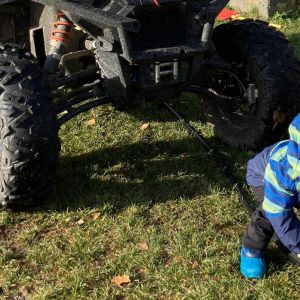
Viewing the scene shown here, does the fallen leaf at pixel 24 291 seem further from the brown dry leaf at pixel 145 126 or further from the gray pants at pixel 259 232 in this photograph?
the brown dry leaf at pixel 145 126

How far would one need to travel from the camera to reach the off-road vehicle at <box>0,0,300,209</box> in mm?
3506

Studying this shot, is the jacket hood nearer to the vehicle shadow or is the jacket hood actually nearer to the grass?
the grass

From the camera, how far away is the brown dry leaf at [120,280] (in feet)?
10.5

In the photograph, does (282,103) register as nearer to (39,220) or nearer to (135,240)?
(135,240)

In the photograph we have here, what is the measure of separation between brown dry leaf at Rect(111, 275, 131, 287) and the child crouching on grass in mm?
641

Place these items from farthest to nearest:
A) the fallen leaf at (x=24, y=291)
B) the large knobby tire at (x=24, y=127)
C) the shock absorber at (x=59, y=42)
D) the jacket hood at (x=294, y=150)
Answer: the shock absorber at (x=59, y=42) < the large knobby tire at (x=24, y=127) < the fallen leaf at (x=24, y=291) < the jacket hood at (x=294, y=150)

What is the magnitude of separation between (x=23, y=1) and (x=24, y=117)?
1.68 metres

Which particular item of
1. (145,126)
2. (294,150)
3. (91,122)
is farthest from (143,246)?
(91,122)

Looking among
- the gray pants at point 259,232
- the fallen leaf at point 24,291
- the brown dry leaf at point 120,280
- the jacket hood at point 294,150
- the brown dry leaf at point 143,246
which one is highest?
the jacket hood at point 294,150

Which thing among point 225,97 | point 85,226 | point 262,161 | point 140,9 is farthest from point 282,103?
point 85,226

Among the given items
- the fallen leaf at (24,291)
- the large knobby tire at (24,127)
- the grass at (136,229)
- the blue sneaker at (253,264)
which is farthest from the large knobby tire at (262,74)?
the fallen leaf at (24,291)

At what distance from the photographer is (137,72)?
372 centimetres

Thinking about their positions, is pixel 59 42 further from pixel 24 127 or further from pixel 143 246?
pixel 143 246

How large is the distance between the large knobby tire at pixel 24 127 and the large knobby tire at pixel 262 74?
61.3 inches
